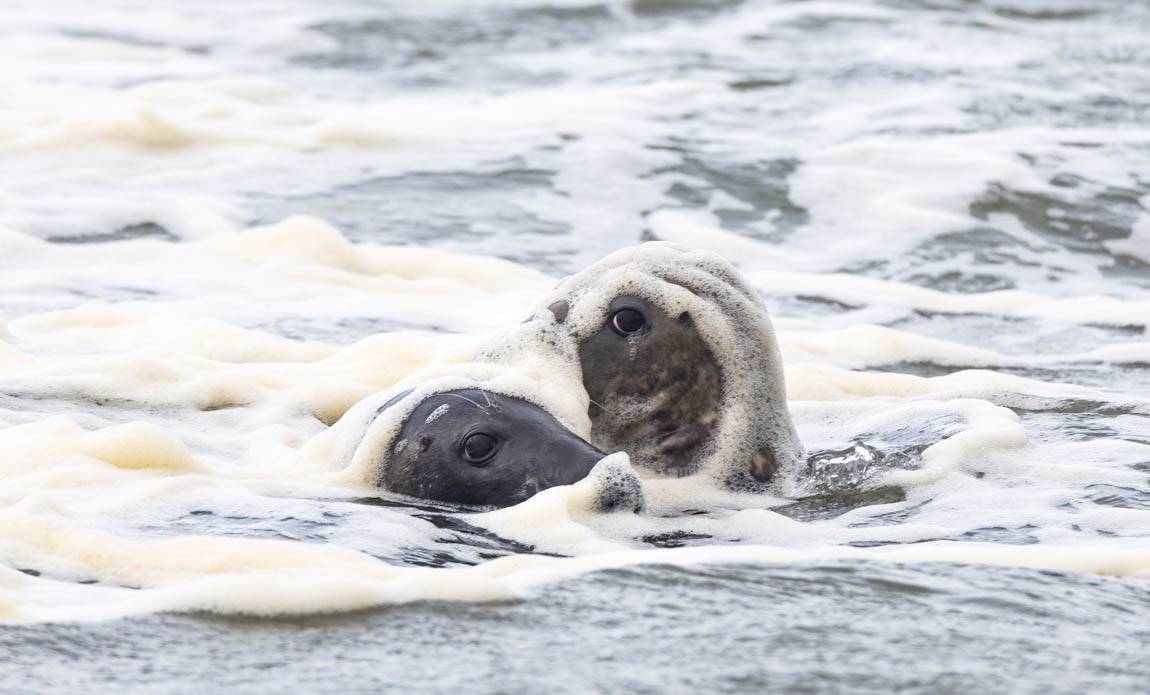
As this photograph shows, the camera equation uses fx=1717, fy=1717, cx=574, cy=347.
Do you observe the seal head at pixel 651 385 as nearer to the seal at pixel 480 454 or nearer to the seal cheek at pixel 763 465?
the seal cheek at pixel 763 465

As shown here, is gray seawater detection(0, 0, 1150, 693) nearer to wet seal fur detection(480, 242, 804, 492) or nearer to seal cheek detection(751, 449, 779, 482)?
seal cheek detection(751, 449, 779, 482)

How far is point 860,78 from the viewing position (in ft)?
42.1

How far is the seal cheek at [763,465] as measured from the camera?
15.8ft

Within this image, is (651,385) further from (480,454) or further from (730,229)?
(730,229)

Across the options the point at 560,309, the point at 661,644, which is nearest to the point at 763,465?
the point at 560,309

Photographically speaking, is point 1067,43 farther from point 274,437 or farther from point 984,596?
point 984,596

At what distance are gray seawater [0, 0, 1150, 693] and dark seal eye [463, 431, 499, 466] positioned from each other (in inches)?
8.6

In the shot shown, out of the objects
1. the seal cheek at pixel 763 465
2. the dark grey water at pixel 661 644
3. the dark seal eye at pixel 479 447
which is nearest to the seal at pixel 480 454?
the dark seal eye at pixel 479 447

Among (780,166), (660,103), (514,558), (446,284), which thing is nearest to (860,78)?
A: (660,103)

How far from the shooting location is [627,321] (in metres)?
4.93

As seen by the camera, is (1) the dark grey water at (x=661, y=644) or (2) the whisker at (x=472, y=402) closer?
(1) the dark grey water at (x=661, y=644)

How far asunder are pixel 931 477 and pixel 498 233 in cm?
432

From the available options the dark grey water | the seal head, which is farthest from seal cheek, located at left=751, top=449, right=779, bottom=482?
the dark grey water

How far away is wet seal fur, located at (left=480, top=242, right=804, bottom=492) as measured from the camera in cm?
488
